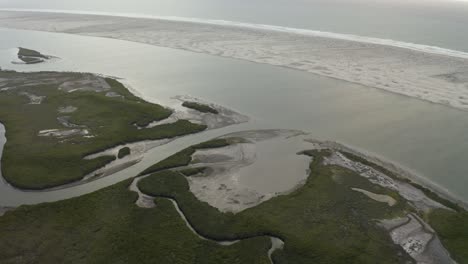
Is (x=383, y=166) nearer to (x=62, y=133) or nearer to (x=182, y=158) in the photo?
(x=182, y=158)

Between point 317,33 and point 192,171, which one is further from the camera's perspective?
point 317,33

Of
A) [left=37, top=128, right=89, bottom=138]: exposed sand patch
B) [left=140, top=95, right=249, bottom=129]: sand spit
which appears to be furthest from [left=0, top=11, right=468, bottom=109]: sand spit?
[left=37, top=128, right=89, bottom=138]: exposed sand patch

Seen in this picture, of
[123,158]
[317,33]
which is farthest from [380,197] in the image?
[317,33]

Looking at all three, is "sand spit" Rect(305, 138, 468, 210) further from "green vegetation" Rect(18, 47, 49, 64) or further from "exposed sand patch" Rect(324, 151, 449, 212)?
"green vegetation" Rect(18, 47, 49, 64)

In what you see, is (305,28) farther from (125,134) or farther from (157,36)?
(125,134)

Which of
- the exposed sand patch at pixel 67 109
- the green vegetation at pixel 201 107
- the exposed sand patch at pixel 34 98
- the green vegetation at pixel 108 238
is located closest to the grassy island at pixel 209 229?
the green vegetation at pixel 108 238

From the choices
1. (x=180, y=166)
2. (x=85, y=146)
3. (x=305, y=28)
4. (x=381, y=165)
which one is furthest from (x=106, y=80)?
(x=305, y=28)
